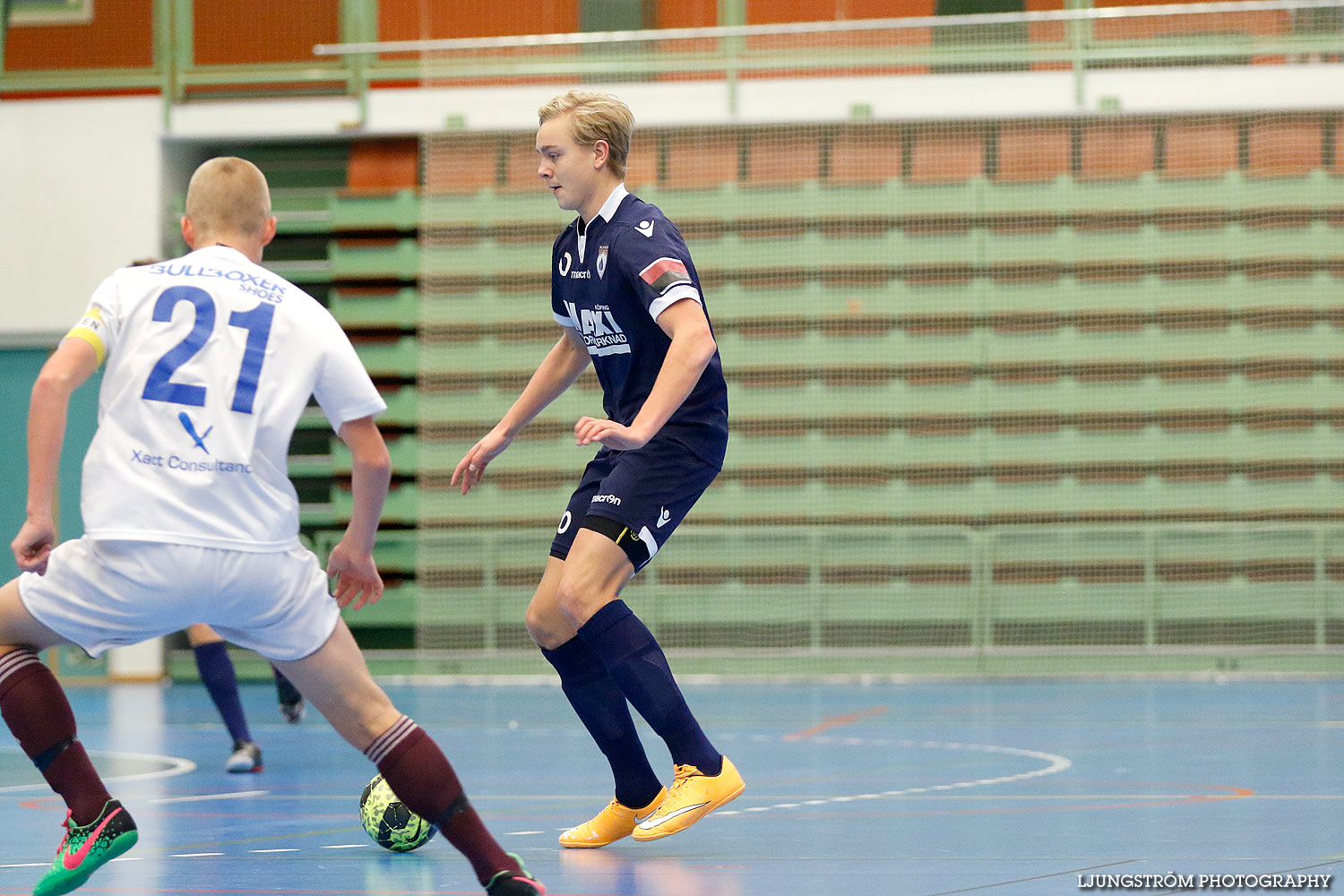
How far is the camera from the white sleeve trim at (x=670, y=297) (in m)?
3.68

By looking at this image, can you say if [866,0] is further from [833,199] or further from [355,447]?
[355,447]

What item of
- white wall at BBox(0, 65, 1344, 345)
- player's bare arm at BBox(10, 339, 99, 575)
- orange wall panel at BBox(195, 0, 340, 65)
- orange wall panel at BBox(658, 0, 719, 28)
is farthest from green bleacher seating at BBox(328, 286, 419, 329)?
player's bare arm at BBox(10, 339, 99, 575)

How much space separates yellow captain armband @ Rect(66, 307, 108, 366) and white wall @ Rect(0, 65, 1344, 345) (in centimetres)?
910

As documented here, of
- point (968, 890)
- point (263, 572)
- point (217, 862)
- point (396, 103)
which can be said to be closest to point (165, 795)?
point (217, 862)

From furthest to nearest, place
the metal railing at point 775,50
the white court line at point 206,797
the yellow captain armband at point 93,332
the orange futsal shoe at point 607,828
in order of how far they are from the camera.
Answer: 1. the metal railing at point 775,50
2. the white court line at point 206,797
3. the orange futsal shoe at point 607,828
4. the yellow captain armband at point 93,332

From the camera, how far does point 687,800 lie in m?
3.80

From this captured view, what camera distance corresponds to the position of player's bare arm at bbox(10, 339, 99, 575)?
2.64 m

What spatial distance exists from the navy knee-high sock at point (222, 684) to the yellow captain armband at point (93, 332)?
343 cm

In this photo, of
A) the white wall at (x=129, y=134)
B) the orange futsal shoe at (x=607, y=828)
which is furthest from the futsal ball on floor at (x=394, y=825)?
the white wall at (x=129, y=134)

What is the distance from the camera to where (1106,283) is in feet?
37.3

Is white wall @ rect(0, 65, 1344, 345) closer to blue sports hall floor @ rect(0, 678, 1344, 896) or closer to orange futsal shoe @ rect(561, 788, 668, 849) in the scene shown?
blue sports hall floor @ rect(0, 678, 1344, 896)

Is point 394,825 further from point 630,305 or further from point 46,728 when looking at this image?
point 630,305

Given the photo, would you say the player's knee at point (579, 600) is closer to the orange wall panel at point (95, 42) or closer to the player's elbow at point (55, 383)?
the player's elbow at point (55, 383)

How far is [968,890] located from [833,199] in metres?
9.14
